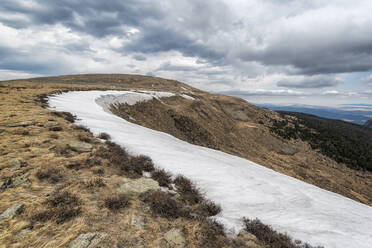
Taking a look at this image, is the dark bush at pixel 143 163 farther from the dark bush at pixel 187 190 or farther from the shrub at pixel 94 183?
the shrub at pixel 94 183

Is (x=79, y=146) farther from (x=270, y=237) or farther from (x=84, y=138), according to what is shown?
(x=270, y=237)

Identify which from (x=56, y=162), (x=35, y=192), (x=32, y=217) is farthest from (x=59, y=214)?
(x=56, y=162)

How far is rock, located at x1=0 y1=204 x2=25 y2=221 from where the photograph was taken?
3331mm

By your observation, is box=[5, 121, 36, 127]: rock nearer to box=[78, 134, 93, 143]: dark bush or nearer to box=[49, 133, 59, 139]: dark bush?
box=[49, 133, 59, 139]: dark bush

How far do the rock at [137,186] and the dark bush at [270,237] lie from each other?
2.74 m

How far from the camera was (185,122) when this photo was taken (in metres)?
26.8

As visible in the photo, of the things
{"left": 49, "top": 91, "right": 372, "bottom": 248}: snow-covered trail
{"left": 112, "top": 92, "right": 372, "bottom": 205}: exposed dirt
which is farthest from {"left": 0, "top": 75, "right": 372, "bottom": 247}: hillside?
{"left": 112, "top": 92, "right": 372, "bottom": 205}: exposed dirt

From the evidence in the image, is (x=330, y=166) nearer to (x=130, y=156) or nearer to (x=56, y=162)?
(x=130, y=156)

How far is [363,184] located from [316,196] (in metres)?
30.2

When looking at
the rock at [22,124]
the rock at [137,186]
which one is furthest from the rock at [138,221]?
the rock at [22,124]

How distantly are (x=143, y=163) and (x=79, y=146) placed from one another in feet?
9.58

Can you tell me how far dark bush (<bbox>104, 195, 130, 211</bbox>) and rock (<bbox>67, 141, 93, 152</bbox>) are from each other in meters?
3.59

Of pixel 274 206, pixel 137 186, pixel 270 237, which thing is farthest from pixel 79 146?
pixel 274 206

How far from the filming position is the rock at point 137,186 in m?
4.67
